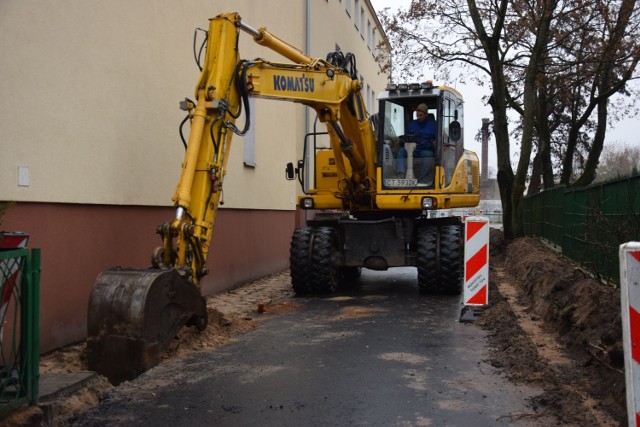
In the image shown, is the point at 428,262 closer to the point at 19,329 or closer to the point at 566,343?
the point at 566,343

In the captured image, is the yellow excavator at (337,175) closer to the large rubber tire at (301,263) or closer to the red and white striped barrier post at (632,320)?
the large rubber tire at (301,263)

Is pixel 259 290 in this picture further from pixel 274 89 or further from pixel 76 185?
pixel 76 185

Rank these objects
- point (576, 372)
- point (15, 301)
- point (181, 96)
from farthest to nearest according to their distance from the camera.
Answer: point (181, 96)
point (576, 372)
point (15, 301)

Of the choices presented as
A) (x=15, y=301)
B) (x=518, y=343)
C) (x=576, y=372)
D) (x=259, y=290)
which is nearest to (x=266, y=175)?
(x=259, y=290)

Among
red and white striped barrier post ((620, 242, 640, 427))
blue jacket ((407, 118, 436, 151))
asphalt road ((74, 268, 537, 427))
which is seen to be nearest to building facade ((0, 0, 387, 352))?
asphalt road ((74, 268, 537, 427))

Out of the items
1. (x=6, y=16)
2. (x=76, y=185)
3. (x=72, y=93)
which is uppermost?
(x=6, y=16)

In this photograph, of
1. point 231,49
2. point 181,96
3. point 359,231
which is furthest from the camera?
point 359,231

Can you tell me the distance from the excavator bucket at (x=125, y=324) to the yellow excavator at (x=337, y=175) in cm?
14

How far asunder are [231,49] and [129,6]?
1425mm

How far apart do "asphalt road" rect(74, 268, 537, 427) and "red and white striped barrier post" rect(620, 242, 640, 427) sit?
3.78ft

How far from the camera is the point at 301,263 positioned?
1123 cm

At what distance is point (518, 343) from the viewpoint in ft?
22.9

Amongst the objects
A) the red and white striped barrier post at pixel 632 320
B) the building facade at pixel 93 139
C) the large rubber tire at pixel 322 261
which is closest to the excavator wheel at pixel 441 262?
the large rubber tire at pixel 322 261

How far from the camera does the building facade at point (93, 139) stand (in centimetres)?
634
